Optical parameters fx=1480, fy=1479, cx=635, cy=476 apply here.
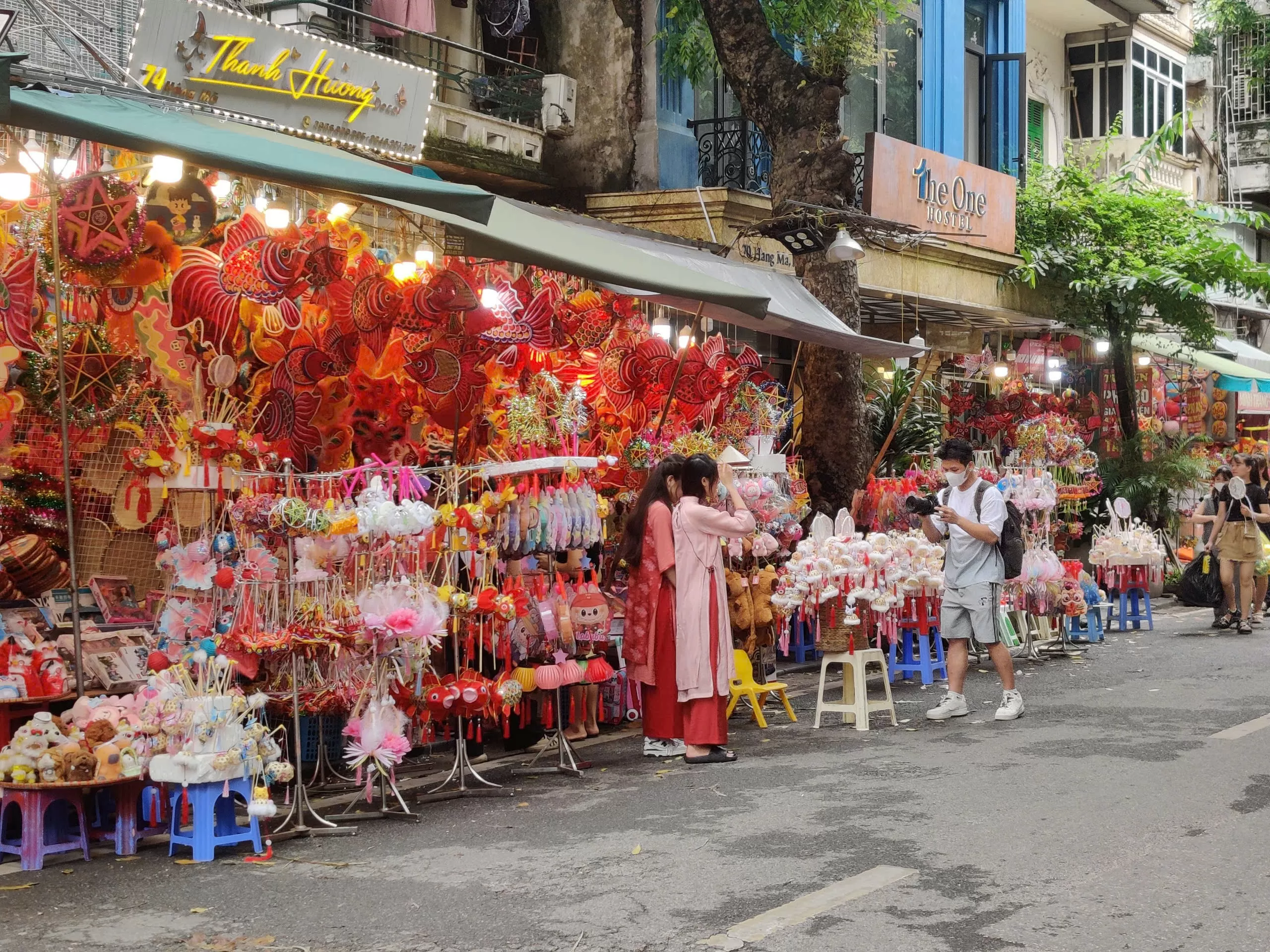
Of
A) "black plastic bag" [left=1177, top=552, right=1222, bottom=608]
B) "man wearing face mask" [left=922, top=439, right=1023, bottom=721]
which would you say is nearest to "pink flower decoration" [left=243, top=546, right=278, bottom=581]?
"man wearing face mask" [left=922, top=439, right=1023, bottom=721]

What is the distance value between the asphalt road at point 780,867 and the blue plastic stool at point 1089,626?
5.48 m

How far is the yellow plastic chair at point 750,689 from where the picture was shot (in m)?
9.38

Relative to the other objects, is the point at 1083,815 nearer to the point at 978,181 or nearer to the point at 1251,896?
the point at 1251,896

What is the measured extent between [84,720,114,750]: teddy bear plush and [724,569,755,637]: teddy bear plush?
4.23 m

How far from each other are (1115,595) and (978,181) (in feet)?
17.6

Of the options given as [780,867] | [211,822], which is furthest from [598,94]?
[780,867]

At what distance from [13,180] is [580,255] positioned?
2.69 m

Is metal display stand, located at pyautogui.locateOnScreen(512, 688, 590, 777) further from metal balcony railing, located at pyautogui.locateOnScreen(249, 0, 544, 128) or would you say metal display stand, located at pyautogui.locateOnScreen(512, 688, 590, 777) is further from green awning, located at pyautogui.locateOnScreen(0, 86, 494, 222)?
metal balcony railing, located at pyautogui.locateOnScreen(249, 0, 544, 128)

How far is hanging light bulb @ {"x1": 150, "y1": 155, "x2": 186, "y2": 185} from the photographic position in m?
6.86

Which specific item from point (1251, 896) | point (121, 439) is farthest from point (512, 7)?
point (1251, 896)

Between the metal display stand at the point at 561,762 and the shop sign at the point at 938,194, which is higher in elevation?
the shop sign at the point at 938,194

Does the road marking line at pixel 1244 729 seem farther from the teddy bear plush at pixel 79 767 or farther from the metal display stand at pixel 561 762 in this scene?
the teddy bear plush at pixel 79 767

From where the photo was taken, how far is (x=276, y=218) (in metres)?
8.07

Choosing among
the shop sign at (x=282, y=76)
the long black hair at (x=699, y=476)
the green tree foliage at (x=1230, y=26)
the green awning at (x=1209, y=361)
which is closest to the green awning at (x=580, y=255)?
the long black hair at (x=699, y=476)
